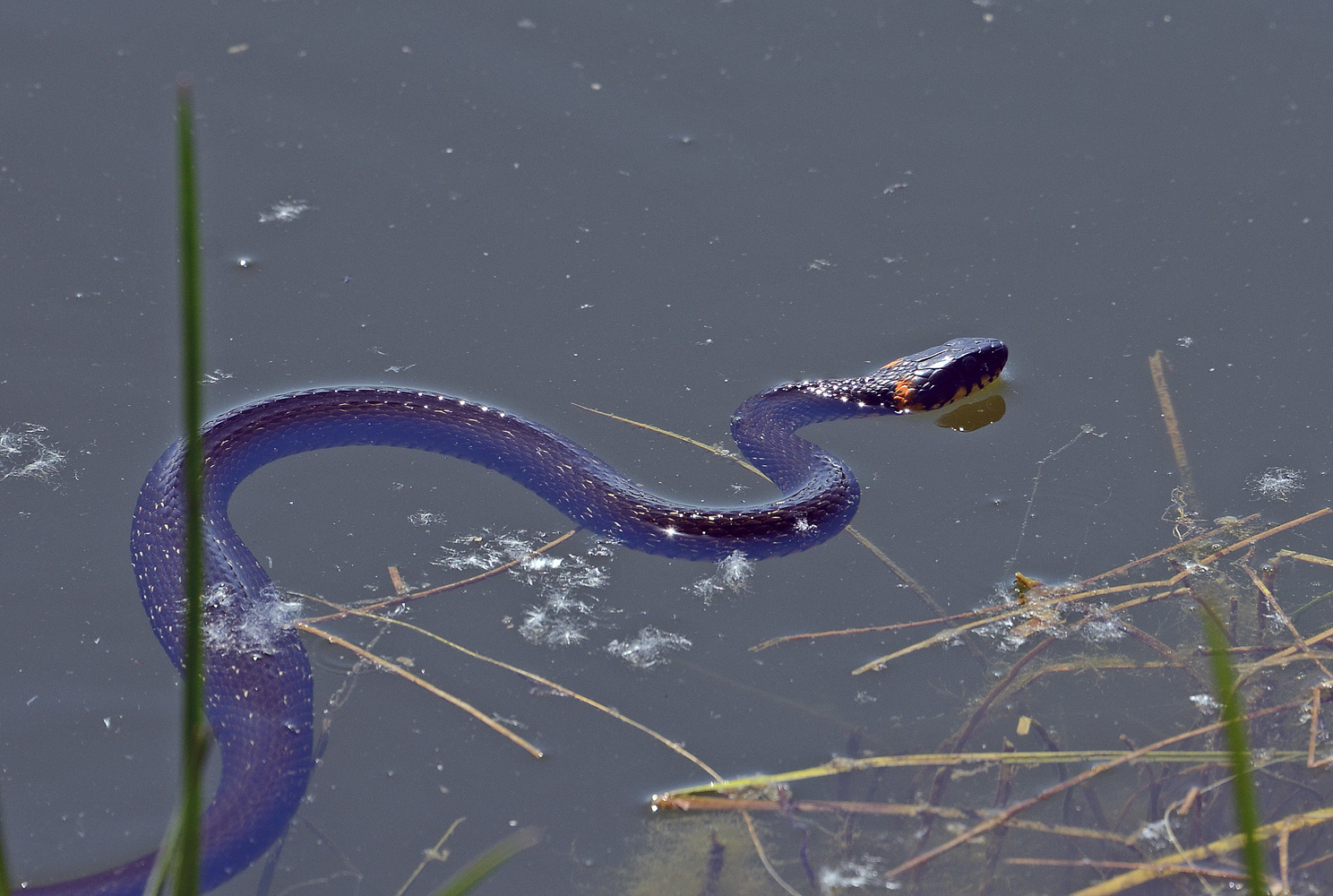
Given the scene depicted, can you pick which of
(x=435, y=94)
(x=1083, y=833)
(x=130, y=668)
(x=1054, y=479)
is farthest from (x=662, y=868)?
(x=435, y=94)

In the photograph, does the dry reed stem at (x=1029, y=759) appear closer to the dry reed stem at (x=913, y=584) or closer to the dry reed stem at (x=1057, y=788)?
the dry reed stem at (x=1057, y=788)

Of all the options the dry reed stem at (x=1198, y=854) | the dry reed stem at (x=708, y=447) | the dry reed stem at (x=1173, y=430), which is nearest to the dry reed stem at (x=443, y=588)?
the dry reed stem at (x=708, y=447)

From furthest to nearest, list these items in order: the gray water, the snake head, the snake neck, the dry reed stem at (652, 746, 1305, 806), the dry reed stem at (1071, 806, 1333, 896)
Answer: the snake head < the snake neck < the gray water < the dry reed stem at (652, 746, 1305, 806) < the dry reed stem at (1071, 806, 1333, 896)

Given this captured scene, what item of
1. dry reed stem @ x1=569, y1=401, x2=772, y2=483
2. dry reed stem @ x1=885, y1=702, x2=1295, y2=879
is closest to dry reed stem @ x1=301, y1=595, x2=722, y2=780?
dry reed stem @ x1=885, y1=702, x2=1295, y2=879

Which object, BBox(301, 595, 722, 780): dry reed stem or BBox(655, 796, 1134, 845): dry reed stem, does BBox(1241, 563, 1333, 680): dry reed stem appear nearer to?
BBox(655, 796, 1134, 845): dry reed stem

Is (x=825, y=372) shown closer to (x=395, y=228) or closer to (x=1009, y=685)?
(x=1009, y=685)

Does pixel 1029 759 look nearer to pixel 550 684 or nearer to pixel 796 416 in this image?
pixel 550 684

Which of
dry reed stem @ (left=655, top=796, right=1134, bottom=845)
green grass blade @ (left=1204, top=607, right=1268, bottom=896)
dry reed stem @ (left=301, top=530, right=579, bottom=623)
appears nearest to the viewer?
green grass blade @ (left=1204, top=607, right=1268, bottom=896)
